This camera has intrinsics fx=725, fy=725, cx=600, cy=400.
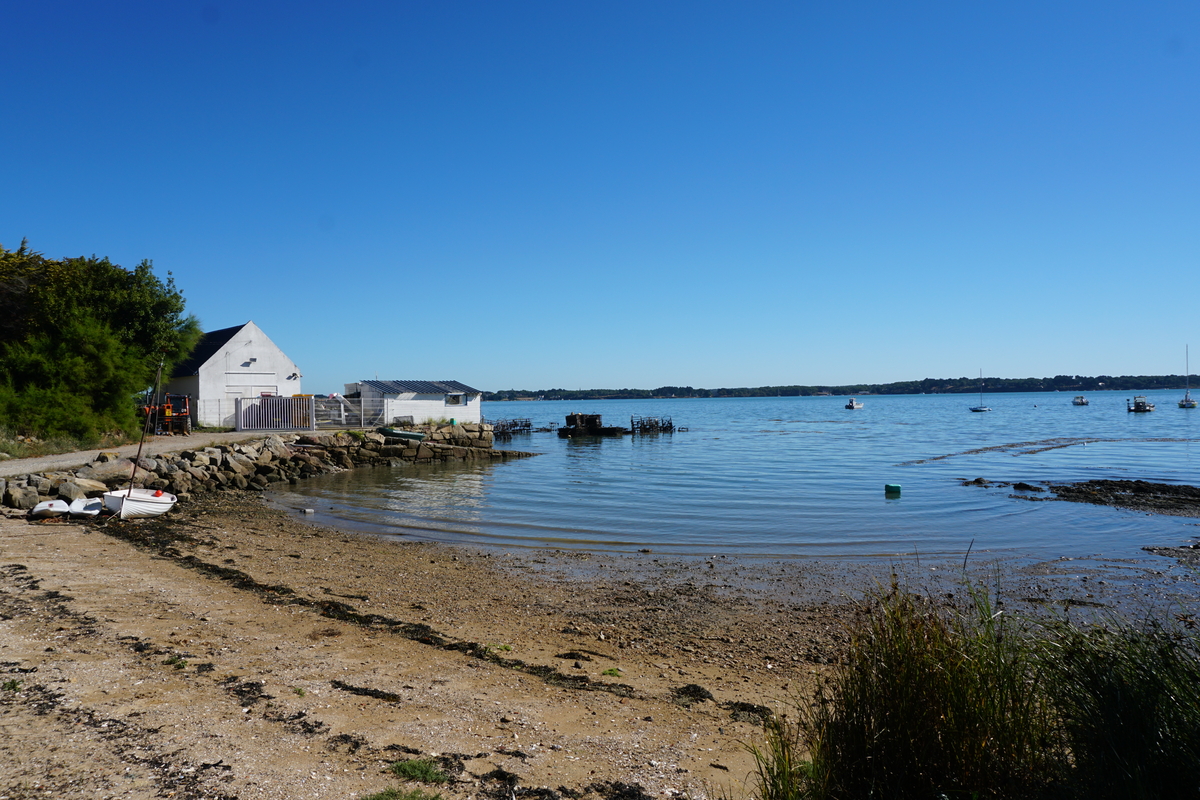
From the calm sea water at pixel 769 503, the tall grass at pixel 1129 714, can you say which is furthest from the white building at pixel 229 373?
the tall grass at pixel 1129 714

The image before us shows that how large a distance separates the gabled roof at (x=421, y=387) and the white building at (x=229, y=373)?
16.7 ft

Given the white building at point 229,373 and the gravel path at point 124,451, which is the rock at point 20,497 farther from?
the white building at point 229,373

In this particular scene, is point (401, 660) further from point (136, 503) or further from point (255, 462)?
point (255, 462)

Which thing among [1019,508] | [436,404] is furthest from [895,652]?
[436,404]

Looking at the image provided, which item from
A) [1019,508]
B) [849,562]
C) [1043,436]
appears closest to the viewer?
[849,562]

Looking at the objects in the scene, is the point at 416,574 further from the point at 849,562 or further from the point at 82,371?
the point at 82,371

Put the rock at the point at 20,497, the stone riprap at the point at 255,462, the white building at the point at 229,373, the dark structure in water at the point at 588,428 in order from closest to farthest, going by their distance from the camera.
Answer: the rock at the point at 20,497, the stone riprap at the point at 255,462, the white building at the point at 229,373, the dark structure in water at the point at 588,428

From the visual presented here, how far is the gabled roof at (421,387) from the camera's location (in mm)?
40625

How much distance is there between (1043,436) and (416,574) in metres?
55.2

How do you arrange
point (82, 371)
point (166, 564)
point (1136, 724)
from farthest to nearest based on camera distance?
point (82, 371)
point (166, 564)
point (1136, 724)

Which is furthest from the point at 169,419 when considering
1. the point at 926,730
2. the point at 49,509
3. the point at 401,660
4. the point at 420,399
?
the point at 926,730

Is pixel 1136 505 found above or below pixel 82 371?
below

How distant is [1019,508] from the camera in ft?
67.6

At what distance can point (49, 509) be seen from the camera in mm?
14648
